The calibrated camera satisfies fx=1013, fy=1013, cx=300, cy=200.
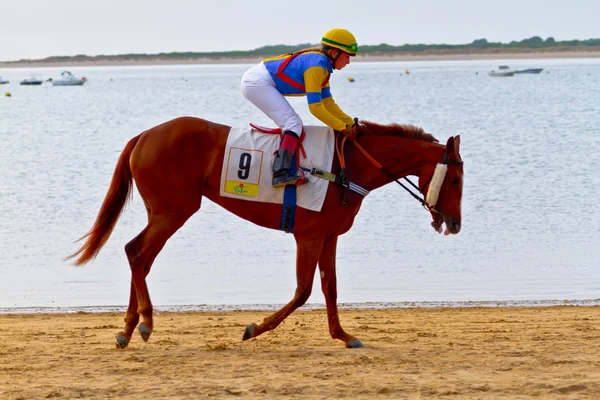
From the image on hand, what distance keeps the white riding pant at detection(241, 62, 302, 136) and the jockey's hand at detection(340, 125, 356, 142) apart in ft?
1.12

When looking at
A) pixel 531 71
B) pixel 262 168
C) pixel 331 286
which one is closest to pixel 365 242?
pixel 331 286

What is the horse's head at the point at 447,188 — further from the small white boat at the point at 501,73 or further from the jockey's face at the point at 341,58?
the small white boat at the point at 501,73

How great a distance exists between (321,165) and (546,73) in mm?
102546

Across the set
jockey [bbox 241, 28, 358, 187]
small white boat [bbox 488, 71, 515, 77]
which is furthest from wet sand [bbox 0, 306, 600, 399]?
small white boat [bbox 488, 71, 515, 77]

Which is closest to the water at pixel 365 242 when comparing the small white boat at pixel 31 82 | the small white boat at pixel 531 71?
the small white boat at pixel 31 82

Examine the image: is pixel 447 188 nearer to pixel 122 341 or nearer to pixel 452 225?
pixel 452 225

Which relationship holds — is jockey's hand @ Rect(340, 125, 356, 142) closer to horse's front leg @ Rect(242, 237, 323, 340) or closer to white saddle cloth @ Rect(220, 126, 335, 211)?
white saddle cloth @ Rect(220, 126, 335, 211)

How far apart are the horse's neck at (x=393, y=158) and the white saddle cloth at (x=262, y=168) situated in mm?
254

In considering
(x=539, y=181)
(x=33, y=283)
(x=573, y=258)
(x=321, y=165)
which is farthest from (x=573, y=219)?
(x=321, y=165)

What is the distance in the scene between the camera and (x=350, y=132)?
7.70 m

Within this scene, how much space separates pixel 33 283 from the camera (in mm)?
12234

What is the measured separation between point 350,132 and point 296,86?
22.8 inches

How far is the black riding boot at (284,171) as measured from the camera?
7.54 meters

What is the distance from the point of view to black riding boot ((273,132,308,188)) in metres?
7.54
